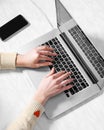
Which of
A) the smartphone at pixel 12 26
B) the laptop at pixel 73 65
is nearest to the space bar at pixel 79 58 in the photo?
the laptop at pixel 73 65

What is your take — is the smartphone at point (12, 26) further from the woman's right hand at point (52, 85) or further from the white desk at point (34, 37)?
the woman's right hand at point (52, 85)

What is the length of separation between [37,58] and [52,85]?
12cm

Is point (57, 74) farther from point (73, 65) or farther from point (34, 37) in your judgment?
point (34, 37)

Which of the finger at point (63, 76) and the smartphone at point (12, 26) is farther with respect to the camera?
the smartphone at point (12, 26)

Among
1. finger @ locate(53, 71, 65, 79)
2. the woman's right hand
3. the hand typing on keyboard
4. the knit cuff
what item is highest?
the knit cuff

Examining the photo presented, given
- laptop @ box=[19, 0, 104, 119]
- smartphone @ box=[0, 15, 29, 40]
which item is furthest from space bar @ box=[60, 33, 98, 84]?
smartphone @ box=[0, 15, 29, 40]

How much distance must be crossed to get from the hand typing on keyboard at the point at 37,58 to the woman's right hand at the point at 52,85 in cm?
6

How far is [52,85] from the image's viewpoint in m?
1.00

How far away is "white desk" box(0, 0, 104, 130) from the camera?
0.96 meters

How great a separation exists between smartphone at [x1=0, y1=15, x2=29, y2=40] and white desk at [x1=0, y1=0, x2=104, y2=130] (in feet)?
0.07

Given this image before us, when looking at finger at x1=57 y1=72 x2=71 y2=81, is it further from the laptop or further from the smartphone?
the smartphone

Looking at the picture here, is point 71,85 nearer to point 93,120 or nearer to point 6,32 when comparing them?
point 93,120

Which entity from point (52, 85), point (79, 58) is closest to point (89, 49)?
point (79, 58)

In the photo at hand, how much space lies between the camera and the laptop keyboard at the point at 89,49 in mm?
978
